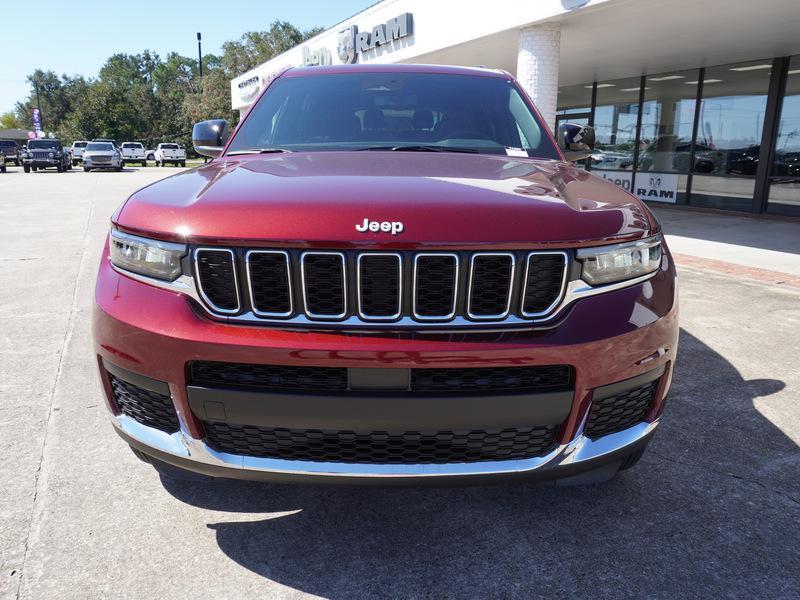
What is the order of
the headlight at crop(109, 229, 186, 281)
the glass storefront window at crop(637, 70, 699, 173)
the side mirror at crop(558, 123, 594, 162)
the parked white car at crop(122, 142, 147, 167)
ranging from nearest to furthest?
the headlight at crop(109, 229, 186, 281)
the side mirror at crop(558, 123, 594, 162)
the glass storefront window at crop(637, 70, 699, 173)
the parked white car at crop(122, 142, 147, 167)

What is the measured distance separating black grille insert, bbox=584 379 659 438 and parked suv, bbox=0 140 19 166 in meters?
40.8

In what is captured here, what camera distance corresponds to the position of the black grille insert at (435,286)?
1808mm

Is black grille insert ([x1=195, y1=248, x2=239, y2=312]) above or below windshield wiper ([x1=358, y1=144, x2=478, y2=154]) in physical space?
below

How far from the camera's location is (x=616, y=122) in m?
17.3

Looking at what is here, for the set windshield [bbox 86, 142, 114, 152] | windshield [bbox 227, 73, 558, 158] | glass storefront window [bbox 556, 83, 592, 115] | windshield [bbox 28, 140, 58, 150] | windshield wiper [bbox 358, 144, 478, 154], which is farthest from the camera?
windshield [bbox 86, 142, 114, 152]

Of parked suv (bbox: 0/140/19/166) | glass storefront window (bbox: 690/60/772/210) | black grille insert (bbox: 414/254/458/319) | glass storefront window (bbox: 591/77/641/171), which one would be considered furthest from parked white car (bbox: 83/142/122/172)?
black grille insert (bbox: 414/254/458/319)

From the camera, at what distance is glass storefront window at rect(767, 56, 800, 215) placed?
12695 millimetres

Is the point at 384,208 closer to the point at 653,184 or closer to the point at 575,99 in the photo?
the point at 653,184

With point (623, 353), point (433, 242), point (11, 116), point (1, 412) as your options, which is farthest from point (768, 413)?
point (11, 116)

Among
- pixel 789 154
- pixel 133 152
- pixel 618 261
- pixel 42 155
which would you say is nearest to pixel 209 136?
pixel 618 261

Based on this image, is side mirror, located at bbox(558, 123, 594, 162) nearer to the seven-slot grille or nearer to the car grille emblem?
the seven-slot grille

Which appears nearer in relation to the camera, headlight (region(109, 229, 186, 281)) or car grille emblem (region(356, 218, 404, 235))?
car grille emblem (region(356, 218, 404, 235))

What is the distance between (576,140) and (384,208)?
81.0 inches

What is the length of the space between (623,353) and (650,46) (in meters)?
12.5
